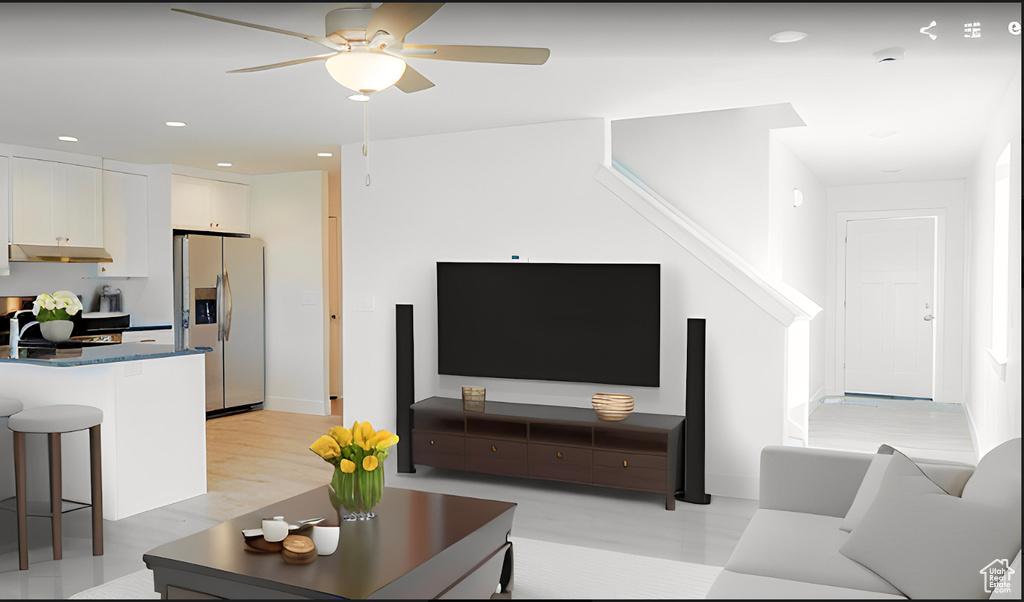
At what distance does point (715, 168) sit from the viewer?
5781 millimetres

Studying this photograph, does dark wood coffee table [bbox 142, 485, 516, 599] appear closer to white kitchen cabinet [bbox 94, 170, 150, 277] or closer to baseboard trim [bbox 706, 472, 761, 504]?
baseboard trim [bbox 706, 472, 761, 504]

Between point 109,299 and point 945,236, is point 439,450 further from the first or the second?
point 945,236

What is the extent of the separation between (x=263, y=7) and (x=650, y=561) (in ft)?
9.34

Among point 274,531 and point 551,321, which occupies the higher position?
point 551,321

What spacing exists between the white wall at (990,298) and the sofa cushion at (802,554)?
1182mm

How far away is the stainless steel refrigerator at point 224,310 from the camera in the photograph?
694 cm

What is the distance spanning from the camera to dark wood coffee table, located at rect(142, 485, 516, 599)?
2398mm

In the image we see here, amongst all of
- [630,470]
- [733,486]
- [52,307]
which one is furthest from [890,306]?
[52,307]

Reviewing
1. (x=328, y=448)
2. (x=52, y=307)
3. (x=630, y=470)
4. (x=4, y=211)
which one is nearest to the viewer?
(x=328, y=448)

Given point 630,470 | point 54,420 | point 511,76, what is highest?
point 511,76

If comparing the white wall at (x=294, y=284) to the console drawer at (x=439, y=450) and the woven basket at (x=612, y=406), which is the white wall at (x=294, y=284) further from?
the woven basket at (x=612, y=406)

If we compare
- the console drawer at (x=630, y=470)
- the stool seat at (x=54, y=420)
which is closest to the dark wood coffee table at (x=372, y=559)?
the stool seat at (x=54, y=420)

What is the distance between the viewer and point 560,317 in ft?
16.3

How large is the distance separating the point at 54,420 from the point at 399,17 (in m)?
2.65
